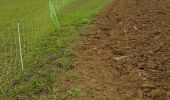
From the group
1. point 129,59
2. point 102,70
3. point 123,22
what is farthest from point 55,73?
point 123,22

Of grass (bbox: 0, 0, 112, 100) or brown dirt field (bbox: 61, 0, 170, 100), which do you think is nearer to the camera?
brown dirt field (bbox: 61, 0, 170, 100)

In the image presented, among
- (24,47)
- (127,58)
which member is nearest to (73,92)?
(127,58)

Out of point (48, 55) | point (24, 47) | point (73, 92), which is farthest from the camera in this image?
point (24, 47)

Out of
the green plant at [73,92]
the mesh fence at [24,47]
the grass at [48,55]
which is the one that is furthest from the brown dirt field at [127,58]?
the mesh fence at [24,47]

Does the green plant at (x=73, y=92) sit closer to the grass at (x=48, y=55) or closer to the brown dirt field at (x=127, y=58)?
the grass at (x=48, y=55)

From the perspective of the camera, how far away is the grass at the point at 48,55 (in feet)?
34.0

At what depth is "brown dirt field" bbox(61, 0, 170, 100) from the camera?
10195 mm

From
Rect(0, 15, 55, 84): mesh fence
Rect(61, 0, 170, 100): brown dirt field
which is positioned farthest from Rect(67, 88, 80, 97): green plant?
Rect(0, 15, 55, 84): mesh fence

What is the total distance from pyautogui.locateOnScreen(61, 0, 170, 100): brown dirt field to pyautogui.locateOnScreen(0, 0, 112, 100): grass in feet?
1.63

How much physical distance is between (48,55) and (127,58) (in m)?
2.70

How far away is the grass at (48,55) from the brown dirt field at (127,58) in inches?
19.5

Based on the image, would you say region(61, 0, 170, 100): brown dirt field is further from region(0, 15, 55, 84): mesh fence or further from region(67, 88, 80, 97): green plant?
region(0, 15, 55, 84): mesh fence

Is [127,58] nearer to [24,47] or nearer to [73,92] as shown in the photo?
[73,92]

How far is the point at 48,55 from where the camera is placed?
13.8 meters
